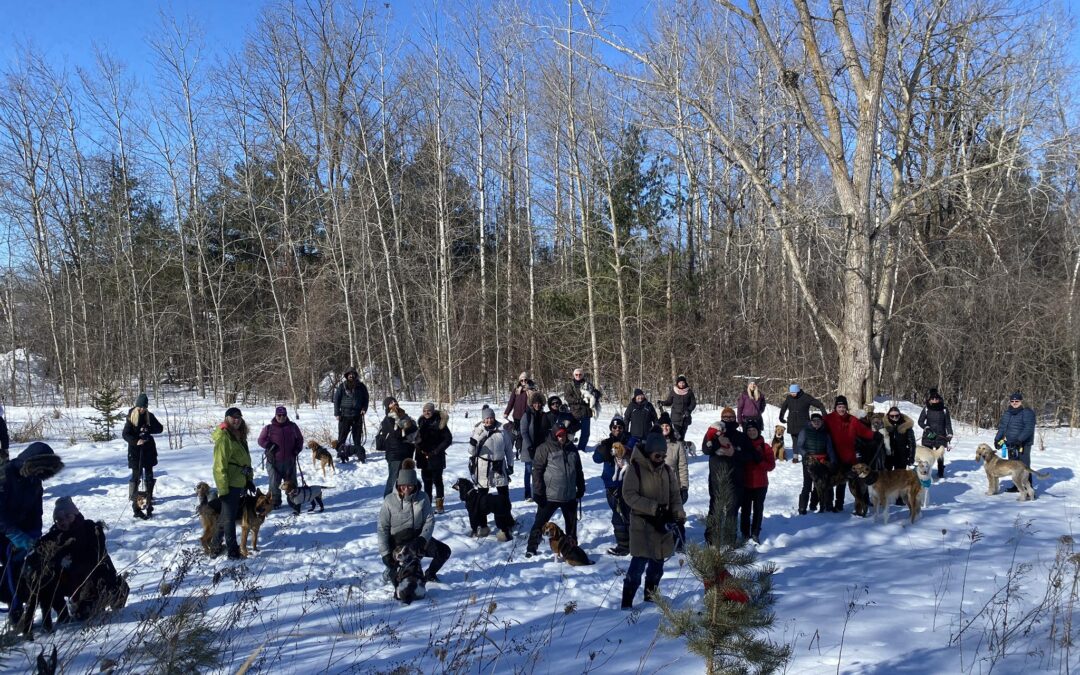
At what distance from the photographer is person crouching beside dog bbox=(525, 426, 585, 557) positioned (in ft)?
28.4

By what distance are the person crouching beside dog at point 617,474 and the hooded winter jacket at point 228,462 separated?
4.10 metres

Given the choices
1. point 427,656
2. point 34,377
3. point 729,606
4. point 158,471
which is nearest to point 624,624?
point 427,656

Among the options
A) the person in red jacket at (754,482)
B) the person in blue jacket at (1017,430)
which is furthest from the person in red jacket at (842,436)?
the person in blue jacket at (1017,430)

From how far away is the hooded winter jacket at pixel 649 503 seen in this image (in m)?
6.61

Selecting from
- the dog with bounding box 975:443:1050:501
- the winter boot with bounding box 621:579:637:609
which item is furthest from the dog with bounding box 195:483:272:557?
the dog with bounding box 975:443:1050:501

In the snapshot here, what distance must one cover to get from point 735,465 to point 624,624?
297 centimetres

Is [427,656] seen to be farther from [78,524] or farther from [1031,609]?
[1031,609]

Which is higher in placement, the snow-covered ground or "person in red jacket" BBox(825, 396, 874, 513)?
"person in red jacket" BBox(825, 396, 874, 513)

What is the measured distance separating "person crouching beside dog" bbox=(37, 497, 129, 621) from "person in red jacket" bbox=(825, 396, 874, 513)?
881 cm

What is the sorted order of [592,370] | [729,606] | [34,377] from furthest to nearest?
[34,377] → [592,370] → [729,606]

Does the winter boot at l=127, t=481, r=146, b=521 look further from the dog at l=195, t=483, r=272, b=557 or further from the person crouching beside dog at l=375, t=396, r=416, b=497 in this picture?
the person crouching beside dog at l=375, t=396, r=416, b=497

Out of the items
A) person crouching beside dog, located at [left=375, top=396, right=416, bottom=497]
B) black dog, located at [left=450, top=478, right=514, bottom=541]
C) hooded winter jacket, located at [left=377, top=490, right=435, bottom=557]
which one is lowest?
black dog, located at [left=450, top=478, right=514, bottom=541]

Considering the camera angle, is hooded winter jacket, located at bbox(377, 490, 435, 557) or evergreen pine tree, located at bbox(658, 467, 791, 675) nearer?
evergreen pine tree, located at bbox(658, 467, 791, 675)

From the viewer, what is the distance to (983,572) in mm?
8219
